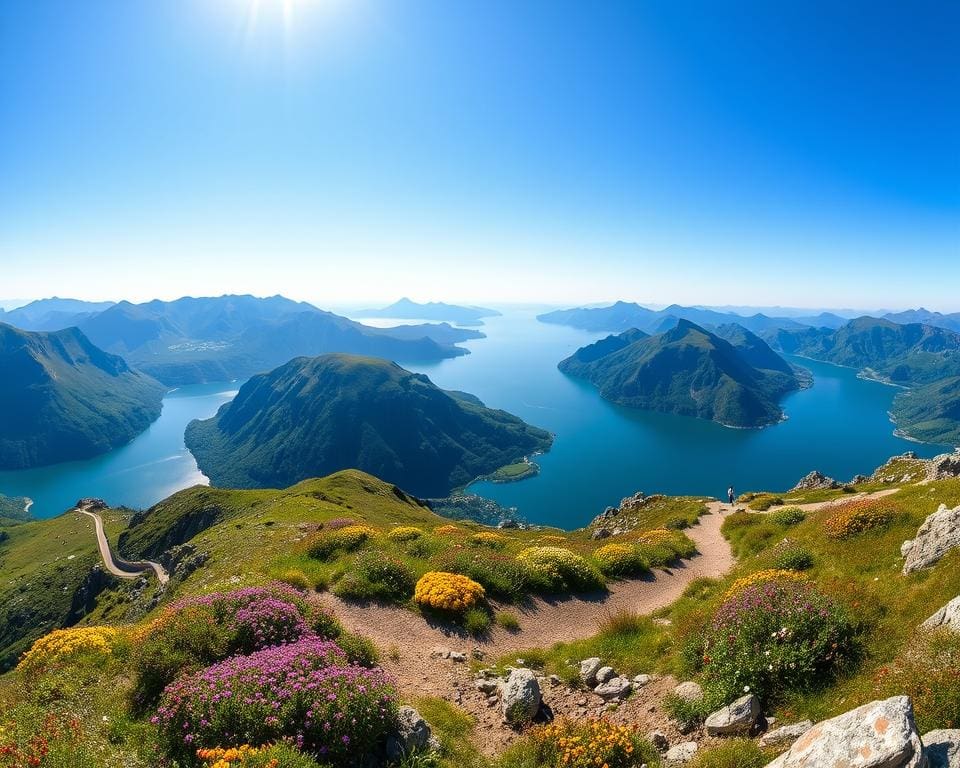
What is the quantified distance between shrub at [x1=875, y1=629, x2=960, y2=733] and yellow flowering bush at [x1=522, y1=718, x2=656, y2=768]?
5069 millimetres

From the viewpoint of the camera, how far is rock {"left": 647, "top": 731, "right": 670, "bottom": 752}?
35.6ft

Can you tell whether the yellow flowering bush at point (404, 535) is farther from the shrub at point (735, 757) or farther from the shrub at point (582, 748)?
the shrub at point (735, 757)

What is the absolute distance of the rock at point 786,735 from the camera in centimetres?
892

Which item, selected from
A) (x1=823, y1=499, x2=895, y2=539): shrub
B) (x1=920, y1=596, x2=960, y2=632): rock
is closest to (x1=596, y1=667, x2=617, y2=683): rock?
(x1=920, y1=596, x2=960, y2=632): rock

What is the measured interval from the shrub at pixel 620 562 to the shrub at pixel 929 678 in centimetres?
1730

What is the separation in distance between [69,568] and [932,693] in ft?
550

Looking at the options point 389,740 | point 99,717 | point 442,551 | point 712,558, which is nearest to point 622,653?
point 389,740

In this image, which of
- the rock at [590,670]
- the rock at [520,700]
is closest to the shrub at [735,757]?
the rock at [520,700]

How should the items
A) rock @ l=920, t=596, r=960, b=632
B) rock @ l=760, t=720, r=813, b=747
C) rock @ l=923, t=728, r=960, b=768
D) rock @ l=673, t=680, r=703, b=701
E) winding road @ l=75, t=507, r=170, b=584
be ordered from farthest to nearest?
winding road @ l=75, t=507, r=170, b=584, rock @ l=673, t=680, r=703, b=701, rock @ l=920, t=596, r=960, b=632, rock @ l=760, t=720, r=813, b=747, rock @ l=923, t=728, r=960, b=768

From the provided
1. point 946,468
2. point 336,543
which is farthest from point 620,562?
point 946,468

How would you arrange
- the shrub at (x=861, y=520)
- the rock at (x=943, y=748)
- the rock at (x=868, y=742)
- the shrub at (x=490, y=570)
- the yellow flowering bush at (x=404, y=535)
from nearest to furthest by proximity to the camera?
the rock at (x=868, y=742), the rock at (x=943, y=748), the shrub at (x=861, y=520), the shrub at (x=490, y=570), the yellow flowering bush at (x=404, y=535)

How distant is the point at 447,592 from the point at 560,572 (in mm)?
7096

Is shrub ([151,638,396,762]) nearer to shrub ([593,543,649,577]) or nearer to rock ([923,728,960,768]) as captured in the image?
rock ([923,728,960,768])

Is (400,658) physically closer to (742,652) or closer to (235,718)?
(235,718)
